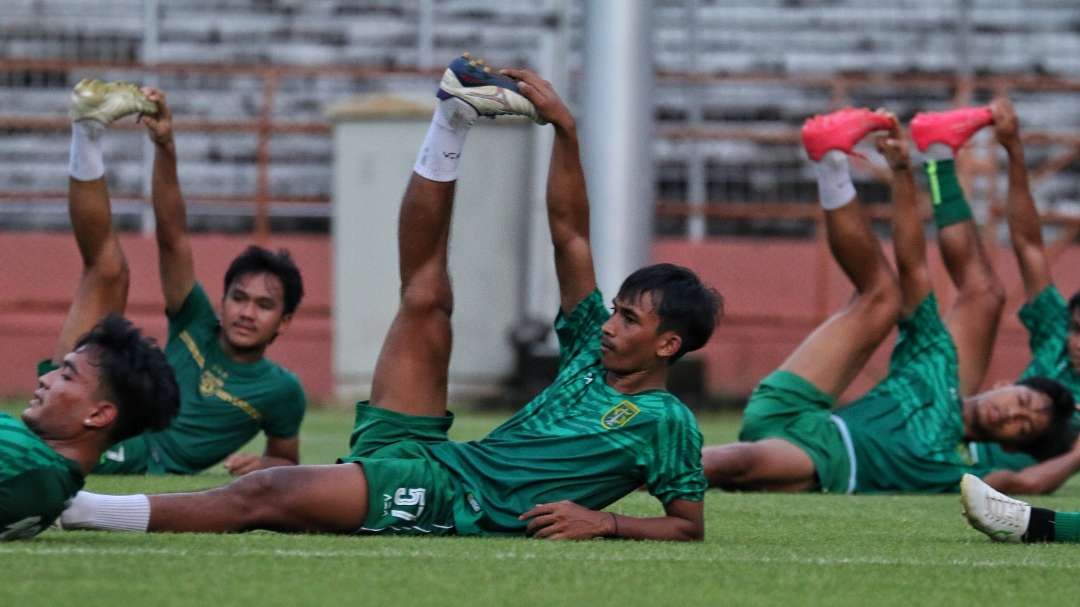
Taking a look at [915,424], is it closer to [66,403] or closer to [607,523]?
[607,523]

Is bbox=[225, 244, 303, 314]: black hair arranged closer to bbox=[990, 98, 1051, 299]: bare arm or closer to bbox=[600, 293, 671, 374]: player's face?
bbox=[600, 293, 671, 374]: player's face

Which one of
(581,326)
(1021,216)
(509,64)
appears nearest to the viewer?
(581,326)

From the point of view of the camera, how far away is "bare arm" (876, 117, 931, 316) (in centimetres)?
904

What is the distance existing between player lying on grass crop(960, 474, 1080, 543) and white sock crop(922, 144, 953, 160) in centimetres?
384

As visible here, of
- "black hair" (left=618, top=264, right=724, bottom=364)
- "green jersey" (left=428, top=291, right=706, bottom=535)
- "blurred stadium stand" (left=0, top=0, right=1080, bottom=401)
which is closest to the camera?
"green jersey" (left=428, top=291, right=706, bottom=535)

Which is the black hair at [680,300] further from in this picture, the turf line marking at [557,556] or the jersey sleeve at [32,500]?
the jersey sleeve at [32,500]

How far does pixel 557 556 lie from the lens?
529 cm

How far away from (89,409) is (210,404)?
3088 millimetres

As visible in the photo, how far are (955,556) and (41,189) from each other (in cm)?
1313

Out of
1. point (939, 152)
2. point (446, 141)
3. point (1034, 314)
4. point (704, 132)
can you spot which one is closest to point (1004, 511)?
point (446, 141)

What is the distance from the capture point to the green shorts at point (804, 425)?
8.48 m

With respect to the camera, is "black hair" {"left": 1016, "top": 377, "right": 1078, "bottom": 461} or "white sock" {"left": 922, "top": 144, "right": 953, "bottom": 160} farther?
"white sock" {"left": 922, "top": 144, "right": 953, "bottom": 160}

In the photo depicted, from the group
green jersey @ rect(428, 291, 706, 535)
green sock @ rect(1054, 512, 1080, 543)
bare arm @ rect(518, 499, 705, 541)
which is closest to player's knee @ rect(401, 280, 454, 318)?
green jersey @ rect(428, 291, 706, 535)

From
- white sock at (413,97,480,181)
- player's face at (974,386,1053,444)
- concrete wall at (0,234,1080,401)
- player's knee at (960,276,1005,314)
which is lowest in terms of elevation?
concrete wall at (0,234,1080,401)
